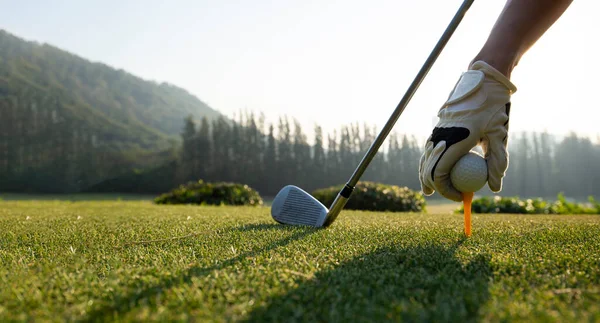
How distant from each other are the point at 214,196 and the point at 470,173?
10248 mm

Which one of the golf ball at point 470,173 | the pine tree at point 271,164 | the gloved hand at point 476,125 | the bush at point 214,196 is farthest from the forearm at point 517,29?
the pine tree at point 271,164

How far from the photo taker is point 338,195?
96.1 inches

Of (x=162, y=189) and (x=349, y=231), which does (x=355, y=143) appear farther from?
(x=349, y=231)

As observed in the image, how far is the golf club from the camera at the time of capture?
2.13 m

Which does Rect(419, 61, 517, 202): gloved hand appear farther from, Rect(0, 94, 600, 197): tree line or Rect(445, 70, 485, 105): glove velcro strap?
Rect(0, 94, 600, 197): tree line

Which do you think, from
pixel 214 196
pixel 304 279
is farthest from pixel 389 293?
pixel 214 196

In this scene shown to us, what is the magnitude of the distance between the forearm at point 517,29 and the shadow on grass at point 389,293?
3.08 feet

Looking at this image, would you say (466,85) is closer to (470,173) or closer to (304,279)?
(470,173)

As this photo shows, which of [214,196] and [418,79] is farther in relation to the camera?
[214,196]

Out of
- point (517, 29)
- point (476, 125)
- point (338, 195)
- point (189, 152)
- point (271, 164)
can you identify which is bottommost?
point (338, 195)

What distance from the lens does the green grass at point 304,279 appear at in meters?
0.85

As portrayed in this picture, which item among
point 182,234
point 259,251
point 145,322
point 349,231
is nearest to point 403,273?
point 259,251

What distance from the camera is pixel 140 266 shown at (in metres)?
1.29

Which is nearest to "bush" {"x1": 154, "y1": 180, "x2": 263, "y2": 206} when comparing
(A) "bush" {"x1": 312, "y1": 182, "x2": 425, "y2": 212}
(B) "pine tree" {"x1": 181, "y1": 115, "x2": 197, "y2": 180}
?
(A) "bush" {"x1": 312, "y1": 182, "x2": 425, "y2": 212}
